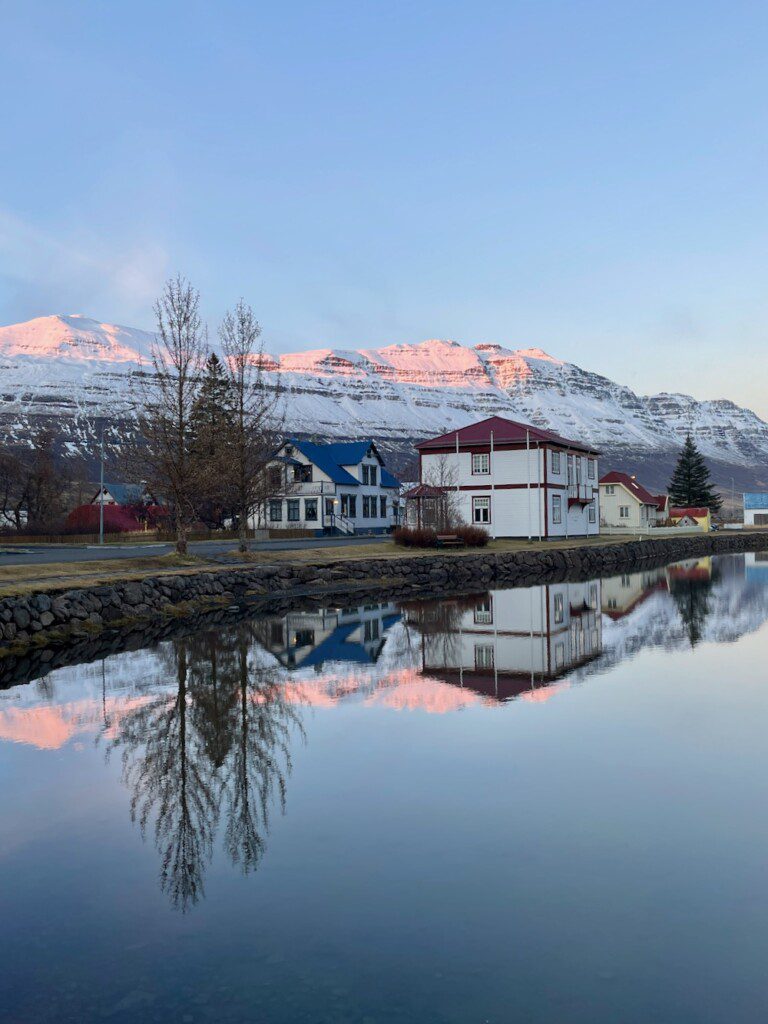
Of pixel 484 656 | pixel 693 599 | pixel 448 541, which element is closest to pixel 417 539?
pixel 448 541

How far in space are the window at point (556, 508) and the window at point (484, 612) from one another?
28675 millimetres

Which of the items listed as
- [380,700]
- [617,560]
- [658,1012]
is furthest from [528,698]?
[617,560]

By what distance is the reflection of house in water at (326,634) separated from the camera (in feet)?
70.2

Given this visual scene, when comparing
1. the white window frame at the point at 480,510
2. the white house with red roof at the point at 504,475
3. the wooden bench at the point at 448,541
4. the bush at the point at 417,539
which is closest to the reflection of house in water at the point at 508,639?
the bush at the point at 417,539

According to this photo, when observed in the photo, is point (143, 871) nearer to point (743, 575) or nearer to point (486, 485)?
point (743, 575)

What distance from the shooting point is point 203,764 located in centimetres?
1221

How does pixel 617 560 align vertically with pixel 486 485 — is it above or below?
below

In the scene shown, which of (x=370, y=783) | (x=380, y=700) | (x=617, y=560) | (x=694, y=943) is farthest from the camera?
(x=617, y=560)

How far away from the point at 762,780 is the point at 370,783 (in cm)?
485

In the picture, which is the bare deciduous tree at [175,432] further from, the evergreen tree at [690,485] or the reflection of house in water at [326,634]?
the evergreen tree at [690,485]

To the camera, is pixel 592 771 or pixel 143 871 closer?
pixel 143 871

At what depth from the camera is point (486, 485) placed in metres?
62.9

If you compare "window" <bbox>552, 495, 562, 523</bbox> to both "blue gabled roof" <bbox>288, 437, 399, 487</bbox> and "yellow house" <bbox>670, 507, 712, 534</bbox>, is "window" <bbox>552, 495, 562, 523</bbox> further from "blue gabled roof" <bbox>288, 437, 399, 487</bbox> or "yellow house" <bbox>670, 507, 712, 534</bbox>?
"yellow house" <bbox>670, 507, 712, 534</bbox>

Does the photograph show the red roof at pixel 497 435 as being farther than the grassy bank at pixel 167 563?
Yes
